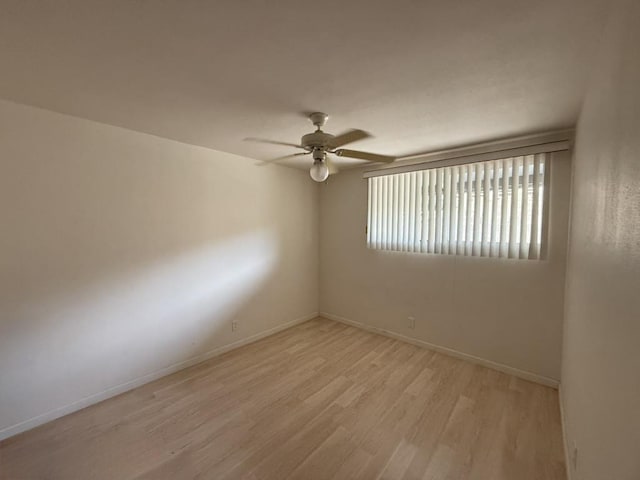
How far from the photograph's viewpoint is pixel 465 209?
9.27 ft

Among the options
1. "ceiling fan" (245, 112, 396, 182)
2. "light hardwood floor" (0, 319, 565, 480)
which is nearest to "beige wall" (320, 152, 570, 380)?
"light hardwood floor" (0, 319, 565, 480)

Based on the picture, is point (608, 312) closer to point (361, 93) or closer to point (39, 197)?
point (361, 93)

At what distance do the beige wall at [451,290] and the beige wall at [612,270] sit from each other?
1202mm

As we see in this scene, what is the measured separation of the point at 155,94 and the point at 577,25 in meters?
2.25

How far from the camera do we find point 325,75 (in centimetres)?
147

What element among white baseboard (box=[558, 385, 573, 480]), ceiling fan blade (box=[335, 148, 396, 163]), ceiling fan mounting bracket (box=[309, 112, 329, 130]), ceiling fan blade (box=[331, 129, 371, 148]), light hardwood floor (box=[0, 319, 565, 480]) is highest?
ceiling fan mounting bracket (box=[309, 112, 329, 130])

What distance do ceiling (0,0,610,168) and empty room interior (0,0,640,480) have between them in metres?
0.01

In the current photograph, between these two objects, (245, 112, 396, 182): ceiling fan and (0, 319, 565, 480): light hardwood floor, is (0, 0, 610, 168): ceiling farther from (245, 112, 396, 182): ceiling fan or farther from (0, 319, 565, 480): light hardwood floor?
(0, 319, 565, 480): light hardwood floor

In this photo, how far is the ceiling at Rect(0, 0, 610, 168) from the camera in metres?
1.04

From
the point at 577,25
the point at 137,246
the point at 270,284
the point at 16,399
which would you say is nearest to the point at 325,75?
the point at 577,25

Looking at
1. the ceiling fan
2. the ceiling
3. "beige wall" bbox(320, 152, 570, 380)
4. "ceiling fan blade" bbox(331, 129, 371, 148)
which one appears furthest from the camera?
"beige wall" bbox(320, 152, 570, 380)

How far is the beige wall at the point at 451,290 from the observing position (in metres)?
2.40

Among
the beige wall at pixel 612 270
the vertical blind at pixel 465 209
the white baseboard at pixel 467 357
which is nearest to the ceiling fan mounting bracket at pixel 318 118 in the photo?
the beige wall at pixel 612 270

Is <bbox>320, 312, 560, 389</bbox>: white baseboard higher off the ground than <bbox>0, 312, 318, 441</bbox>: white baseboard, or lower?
higher
